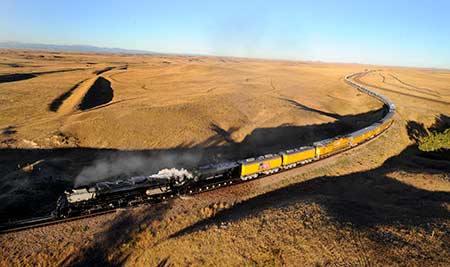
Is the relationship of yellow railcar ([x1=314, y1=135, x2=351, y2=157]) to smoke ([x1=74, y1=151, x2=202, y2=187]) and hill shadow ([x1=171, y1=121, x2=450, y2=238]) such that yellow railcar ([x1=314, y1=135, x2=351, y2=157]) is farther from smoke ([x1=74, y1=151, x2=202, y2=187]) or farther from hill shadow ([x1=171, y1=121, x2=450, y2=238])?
smoke ([x1=74, y1=151, x2=202, y2=187])

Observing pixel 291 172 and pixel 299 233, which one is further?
pixel 291 172

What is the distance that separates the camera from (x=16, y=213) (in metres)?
24.3

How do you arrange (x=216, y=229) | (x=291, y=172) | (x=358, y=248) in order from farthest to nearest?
(x=291, y=172) < (x=216, y=229) < (x=358, y=248)

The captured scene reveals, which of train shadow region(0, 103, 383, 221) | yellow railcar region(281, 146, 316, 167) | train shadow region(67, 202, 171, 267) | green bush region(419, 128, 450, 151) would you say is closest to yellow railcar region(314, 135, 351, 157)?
yellow railcar region(281, 146, 316, 167)

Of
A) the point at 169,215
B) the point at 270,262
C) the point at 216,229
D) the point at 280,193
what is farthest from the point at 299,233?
the point at 169,215

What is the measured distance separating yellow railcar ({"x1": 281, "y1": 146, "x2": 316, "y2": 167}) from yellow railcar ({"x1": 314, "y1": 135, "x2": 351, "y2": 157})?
45.3 inches

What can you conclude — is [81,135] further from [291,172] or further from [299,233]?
[299,233]

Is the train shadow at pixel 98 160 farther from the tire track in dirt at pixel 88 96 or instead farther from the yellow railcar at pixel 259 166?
the tire track in dirt at pixel 88 96

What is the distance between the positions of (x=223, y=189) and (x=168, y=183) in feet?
21.6

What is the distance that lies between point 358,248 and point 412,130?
162 feet

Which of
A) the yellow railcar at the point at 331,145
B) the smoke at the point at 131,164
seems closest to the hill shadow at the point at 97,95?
the smoke at the point at 131,164

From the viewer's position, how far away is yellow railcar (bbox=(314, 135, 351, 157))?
36.3m

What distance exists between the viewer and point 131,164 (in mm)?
36844

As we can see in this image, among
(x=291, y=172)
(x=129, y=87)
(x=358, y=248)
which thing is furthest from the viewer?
(x=129, y=87)
